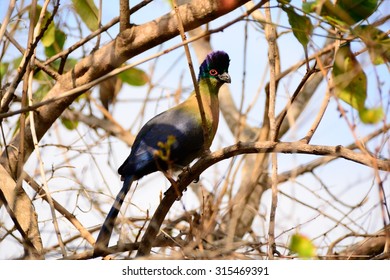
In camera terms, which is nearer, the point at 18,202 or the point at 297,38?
the point at 297,38

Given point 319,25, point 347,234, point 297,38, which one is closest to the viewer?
point 319,25

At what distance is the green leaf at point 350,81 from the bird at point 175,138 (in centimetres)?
114

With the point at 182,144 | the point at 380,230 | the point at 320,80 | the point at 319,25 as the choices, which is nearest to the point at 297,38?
the point at 319,25

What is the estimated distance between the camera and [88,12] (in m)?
3.54

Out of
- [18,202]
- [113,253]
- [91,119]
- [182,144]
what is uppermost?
[91,119]

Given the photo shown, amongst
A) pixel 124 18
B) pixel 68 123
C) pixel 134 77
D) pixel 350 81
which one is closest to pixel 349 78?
pixel 350 81

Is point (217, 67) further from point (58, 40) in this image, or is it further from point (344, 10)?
point (344, 10)

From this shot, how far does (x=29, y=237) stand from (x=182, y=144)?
3.36 feet

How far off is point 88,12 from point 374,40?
6.31 feet

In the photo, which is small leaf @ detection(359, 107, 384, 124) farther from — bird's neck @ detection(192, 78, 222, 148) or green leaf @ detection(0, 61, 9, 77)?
green leaf @ detection(0, 61, 9, 77)

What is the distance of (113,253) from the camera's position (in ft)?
9.60

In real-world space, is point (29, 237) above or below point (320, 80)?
below

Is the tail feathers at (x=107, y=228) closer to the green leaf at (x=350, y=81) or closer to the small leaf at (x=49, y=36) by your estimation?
the small leaf at (x=49, y=36)

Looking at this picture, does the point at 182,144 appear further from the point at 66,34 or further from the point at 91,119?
the point at 91,119
